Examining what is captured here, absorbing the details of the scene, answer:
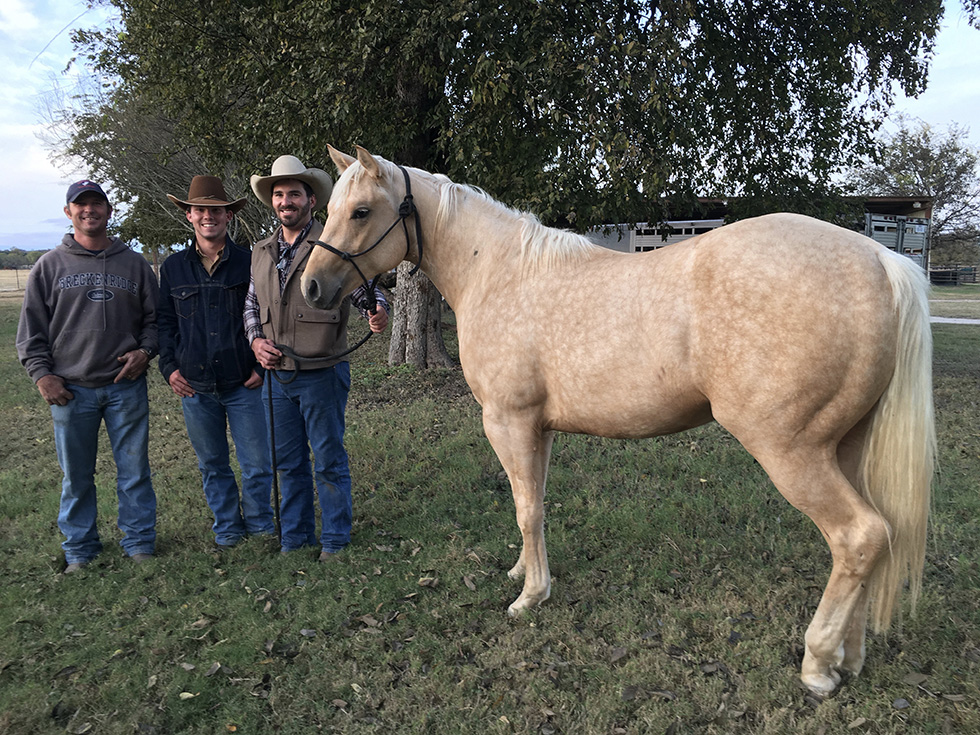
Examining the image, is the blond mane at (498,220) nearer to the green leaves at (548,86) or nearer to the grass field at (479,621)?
the grass field at (479,621)

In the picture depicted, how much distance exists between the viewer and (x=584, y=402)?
2.98m

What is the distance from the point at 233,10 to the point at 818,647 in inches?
368

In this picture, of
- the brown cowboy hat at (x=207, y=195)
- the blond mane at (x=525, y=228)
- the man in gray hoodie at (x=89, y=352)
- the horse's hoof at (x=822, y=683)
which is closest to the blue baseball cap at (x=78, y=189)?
the man in gray hoodie at (x=89, y=352)

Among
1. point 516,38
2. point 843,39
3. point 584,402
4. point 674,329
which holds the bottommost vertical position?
point 584,402

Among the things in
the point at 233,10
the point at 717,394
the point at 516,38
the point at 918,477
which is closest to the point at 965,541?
the point at 918,477

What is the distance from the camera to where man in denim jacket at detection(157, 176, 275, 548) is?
4078 millimetres

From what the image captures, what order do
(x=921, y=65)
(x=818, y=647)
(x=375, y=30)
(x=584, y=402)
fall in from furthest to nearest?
1. (x=921, y=65)
2. (x=375, y=30)
3. (x=584, y=402)
4. (x=818, y=647)

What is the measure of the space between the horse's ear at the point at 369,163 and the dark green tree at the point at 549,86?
379 cm

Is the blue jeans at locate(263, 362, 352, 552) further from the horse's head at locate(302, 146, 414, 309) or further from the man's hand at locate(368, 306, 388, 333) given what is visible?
the horse's head at locate(302, 146, 414, 309)

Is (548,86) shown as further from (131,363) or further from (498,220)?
(131,363)

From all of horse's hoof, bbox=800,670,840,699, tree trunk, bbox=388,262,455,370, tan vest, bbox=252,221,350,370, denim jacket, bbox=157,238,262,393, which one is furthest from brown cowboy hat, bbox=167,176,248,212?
tree trunk, bbox=388,262,455,370

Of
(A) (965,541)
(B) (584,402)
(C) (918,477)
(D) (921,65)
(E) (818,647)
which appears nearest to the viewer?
(C) (918,477)

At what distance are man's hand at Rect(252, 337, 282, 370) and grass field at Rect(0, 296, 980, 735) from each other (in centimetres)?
130

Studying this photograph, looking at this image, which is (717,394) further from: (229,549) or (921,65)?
(921,65)
